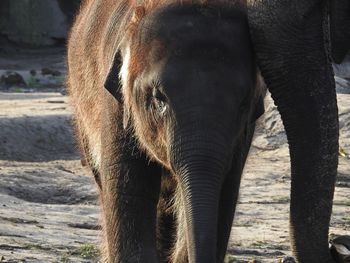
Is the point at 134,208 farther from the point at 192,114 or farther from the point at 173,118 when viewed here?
the point at 192,114

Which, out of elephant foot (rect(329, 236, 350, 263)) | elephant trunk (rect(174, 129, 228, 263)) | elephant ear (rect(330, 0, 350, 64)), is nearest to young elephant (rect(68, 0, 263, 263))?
elephant trunk (rect(174, 129, 228, 263))

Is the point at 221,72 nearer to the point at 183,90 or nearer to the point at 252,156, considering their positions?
the point at 183,90

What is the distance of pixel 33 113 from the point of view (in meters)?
16.2

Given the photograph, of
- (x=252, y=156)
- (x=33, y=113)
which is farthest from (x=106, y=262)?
(x=33, y=113)

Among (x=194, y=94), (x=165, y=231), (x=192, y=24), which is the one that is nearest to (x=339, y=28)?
(x=192, y=24)

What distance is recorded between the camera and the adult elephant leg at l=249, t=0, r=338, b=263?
624 centimetres

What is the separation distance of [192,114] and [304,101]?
0.66 meters

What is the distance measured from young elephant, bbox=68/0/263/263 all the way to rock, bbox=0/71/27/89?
16.0 m

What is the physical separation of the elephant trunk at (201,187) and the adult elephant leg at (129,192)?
74cm

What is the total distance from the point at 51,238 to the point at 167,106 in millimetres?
3332

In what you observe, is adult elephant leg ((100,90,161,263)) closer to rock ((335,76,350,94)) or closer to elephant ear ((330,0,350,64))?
elephant ear ((330,0,350,64))

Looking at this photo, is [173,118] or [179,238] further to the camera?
[179,238]

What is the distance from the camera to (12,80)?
23.4 metres

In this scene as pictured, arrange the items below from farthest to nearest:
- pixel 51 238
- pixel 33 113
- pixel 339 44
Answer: pixel 33 113
pixel 51 238
pixel 339 44
